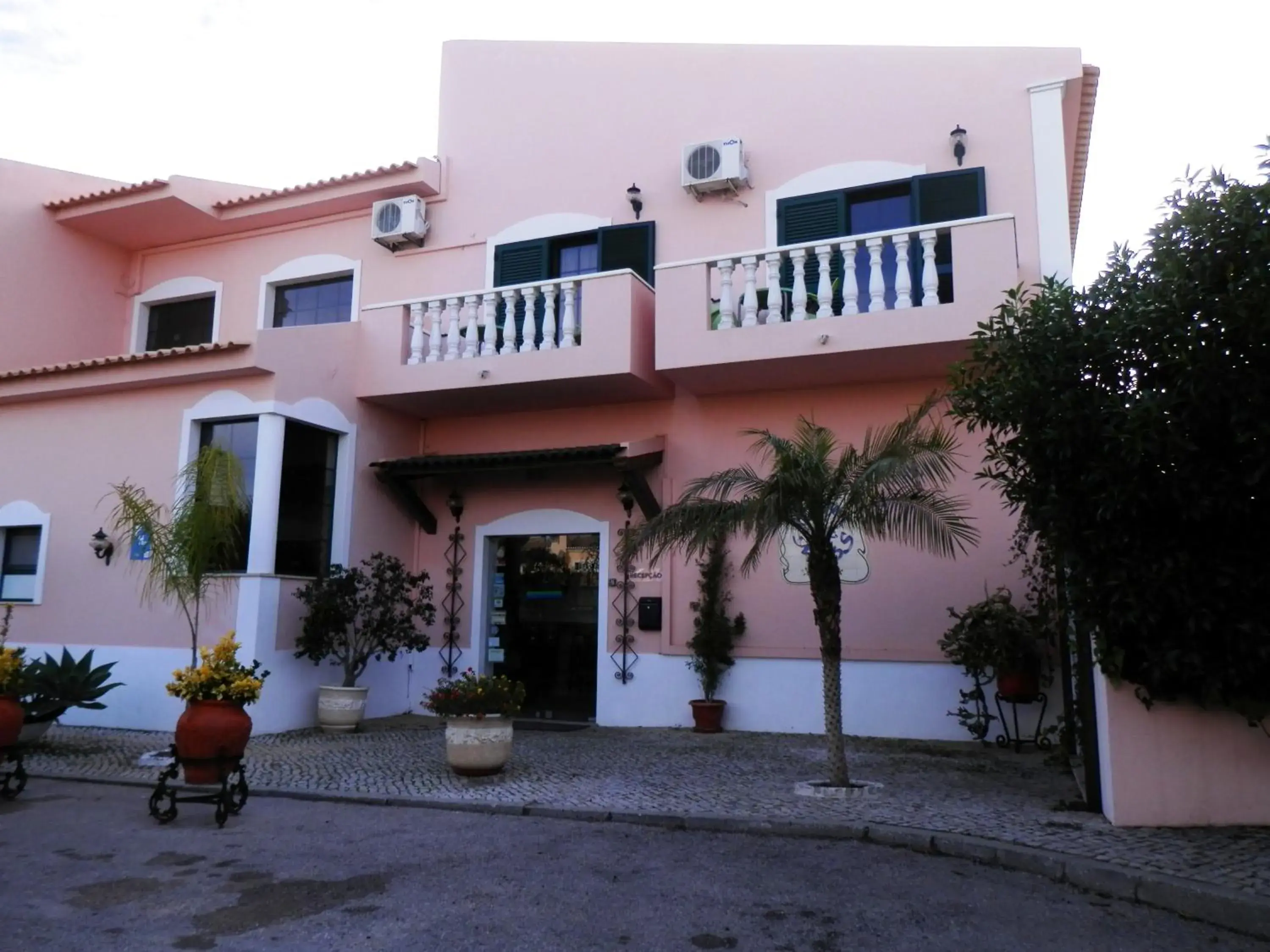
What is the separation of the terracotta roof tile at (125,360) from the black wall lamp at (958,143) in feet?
25.7

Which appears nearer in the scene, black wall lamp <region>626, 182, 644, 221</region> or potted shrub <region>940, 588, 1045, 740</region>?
potted shrub <region>940, 588, 1045, 740</region>

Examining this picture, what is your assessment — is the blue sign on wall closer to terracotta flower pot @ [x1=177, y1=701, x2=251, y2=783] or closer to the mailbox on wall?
terracotta flower pot @ [x1=177, y1=701, x2=251, y2=783]

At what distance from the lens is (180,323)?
15.3m

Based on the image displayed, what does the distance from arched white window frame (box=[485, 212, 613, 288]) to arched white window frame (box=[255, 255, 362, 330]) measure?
1.95m

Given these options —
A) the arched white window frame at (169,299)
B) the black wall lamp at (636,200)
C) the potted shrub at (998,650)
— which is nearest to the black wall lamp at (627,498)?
the black wall lamp at (636,200)

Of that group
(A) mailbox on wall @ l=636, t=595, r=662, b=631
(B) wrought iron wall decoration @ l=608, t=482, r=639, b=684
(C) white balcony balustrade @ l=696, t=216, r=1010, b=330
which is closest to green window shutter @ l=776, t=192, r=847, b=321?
(C) white balcony balustrade @ l=696, t=216, r=1010, b=330

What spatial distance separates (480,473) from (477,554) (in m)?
0.99

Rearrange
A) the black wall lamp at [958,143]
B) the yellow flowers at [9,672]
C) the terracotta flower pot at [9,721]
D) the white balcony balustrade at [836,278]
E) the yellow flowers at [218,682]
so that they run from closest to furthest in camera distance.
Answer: the yellow flowers at [218,682]
the terracotta flower pot at [9,721]
the yellow flowers at [9,672]
the white balcony balustrade at [836,278]
the black wall lamp at [958,143]

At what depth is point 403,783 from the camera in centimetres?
809

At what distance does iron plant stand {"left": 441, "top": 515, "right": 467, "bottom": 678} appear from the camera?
40.7 feet

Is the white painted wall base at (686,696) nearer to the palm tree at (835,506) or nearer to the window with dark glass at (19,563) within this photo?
the window with dark glass at (19,563)

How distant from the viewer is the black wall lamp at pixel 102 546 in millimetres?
11188

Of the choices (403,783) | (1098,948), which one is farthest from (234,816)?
(1098,948)

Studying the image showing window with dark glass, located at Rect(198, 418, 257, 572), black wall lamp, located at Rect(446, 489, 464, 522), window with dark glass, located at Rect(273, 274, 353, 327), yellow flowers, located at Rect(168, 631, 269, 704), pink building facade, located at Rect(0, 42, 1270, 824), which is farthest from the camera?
window with dark glass, located at Rect(273, 274, 353, 327)
